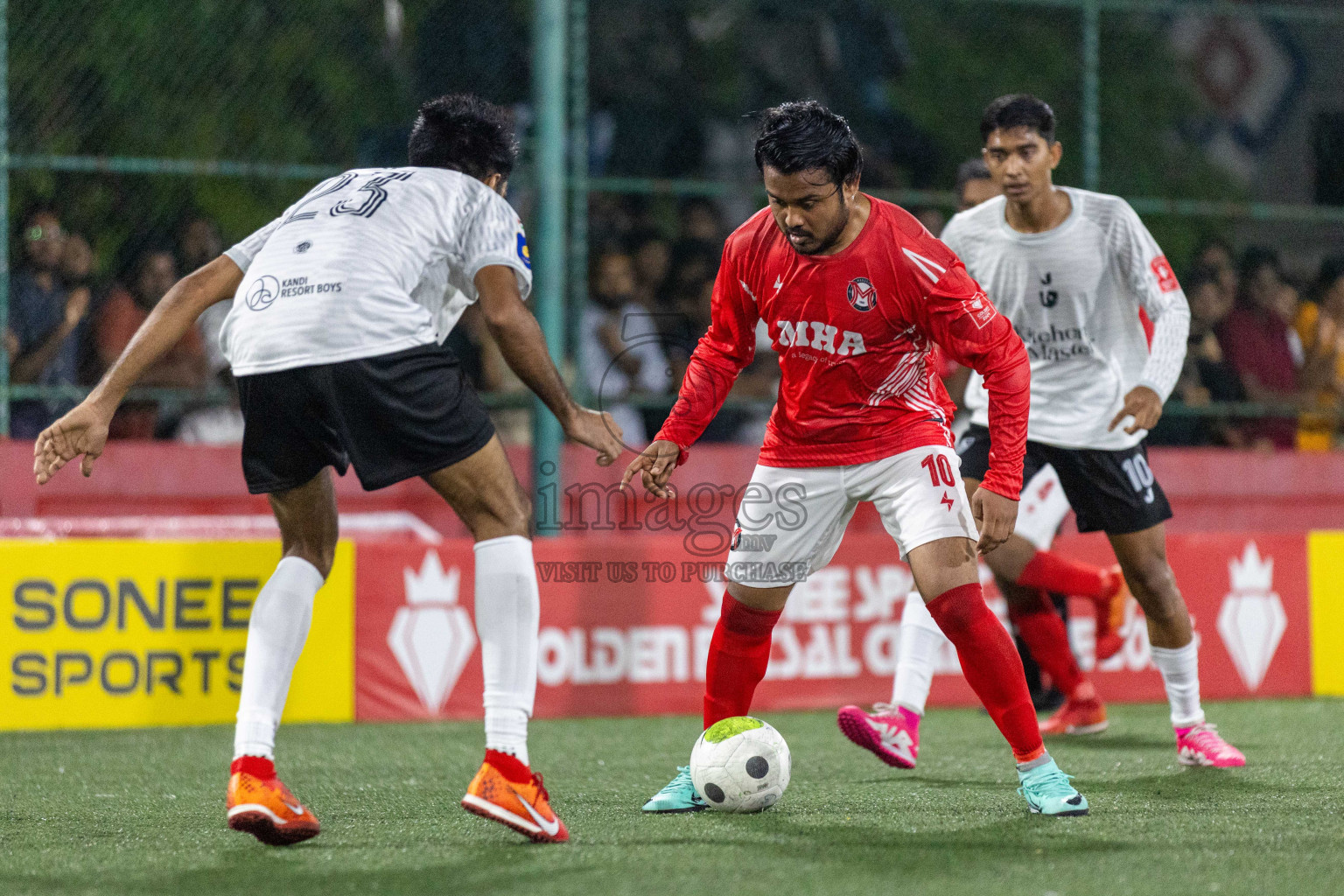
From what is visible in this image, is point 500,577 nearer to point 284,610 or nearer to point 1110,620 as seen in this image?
point 284,610

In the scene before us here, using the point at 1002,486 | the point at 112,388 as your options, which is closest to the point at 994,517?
the point at 1002,486

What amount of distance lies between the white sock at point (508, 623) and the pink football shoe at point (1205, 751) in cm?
268

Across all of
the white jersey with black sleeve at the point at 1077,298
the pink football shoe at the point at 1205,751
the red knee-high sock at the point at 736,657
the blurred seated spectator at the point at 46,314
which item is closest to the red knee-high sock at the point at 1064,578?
the white jersey with black sleeve at the point at 1077,298

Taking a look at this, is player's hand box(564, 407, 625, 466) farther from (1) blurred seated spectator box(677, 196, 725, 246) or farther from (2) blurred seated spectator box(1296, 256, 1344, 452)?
(2) blurred seated spectator box(1296, 256, 1344, 452)

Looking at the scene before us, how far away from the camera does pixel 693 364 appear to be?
481cm

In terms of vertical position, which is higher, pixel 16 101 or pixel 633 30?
pixel 633 30

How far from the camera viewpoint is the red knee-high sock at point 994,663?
14.8 feet

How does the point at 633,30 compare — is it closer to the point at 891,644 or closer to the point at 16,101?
the point at 16,101

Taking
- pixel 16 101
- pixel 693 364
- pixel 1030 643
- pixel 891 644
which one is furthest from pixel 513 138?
pixel 16 101

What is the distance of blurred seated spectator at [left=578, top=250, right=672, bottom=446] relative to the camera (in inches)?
352

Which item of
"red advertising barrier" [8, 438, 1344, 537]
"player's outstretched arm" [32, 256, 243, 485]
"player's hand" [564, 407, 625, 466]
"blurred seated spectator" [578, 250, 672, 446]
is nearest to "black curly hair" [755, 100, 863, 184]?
"player's hand" [564, 407, 625, 466]

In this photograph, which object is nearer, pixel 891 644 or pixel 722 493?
pixel 891 644

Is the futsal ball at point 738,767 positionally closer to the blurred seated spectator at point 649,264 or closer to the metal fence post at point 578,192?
the metal fence post at point 578,192

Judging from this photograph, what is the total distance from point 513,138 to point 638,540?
12.5ft
